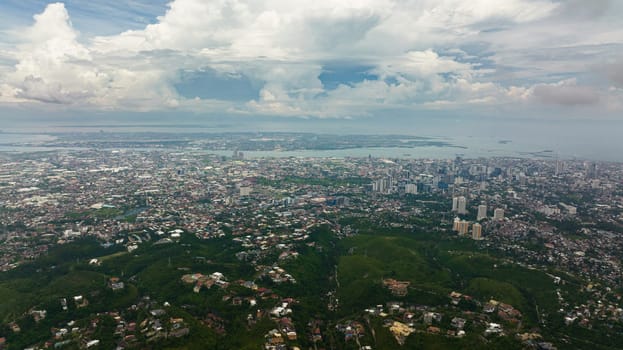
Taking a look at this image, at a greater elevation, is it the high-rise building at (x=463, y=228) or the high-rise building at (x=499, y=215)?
the high-rise building at (x=499, y=215)

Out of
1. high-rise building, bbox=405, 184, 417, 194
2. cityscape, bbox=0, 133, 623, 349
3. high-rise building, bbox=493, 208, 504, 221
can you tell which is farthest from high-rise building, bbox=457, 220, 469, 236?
high-rise building, bbox=405, 184, 417, 194

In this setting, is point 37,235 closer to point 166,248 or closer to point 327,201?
point 166,248

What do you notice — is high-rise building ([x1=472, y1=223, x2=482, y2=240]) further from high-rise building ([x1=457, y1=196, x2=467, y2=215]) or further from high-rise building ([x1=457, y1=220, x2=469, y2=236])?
high-rise building ([x1=457, y1=196, x2=467, y2=215])

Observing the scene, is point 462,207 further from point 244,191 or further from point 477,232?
point 244,191

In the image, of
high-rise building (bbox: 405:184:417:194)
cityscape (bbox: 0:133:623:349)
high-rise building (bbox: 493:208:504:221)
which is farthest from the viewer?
high-rise building (bbox: 405:184:417:194)

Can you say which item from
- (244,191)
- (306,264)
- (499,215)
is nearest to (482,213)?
(499,215)

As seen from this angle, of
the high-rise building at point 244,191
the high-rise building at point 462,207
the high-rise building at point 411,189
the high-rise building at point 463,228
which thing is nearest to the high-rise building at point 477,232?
the high-rise building at point 463,228

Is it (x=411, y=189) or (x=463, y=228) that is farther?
(x=411, y=189)

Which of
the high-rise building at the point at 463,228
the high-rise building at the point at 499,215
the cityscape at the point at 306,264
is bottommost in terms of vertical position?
the cityscape at the point at 306,264

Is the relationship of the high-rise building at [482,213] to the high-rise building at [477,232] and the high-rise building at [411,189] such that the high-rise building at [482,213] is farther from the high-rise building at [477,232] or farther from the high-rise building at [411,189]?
the high-rise building at [411,189]

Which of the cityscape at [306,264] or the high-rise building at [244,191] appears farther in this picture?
the high-rise building at [244,191]

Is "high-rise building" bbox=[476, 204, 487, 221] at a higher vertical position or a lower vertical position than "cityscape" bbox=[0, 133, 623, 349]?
higher
